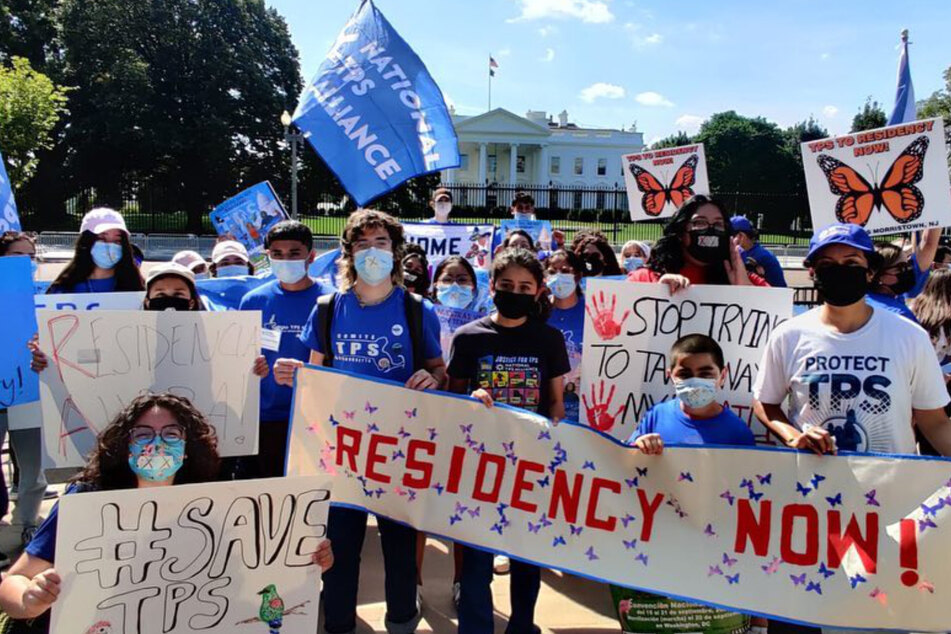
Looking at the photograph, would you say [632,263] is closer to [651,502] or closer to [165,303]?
[651,502]

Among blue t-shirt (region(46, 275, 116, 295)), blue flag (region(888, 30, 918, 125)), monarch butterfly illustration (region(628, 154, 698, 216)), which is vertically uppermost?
blue flag (region(888, 30, 918, 125))

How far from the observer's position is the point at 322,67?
538 cm

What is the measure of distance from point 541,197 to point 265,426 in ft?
210

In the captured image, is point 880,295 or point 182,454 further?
point 880,295

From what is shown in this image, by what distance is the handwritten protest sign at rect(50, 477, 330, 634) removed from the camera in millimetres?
2086

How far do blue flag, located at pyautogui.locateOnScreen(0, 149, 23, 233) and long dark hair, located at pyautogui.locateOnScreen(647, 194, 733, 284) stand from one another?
4.32 m

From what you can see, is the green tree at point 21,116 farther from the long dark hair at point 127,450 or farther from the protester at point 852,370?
the protester at point 852,370

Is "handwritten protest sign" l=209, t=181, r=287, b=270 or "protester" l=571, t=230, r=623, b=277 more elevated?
"handwritten protest sign" l=209, t=181, r=287, b=270

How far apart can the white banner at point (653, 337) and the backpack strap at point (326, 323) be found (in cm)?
135

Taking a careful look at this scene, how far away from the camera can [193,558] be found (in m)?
2.23

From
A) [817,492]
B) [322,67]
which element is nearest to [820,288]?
[817,492]

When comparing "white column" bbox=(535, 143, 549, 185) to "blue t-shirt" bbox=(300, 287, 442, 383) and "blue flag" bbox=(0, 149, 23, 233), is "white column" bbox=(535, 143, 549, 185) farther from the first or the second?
"blue t-shirt" bbox=(300, 287, 442, 383)

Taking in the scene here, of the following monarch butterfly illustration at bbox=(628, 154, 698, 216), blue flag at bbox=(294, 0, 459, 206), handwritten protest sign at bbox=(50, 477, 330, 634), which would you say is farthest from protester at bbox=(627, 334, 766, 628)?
monarch butterfly illustration at bbox=(628, 154, 698, 216)

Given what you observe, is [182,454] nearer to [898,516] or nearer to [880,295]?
[898,516]
